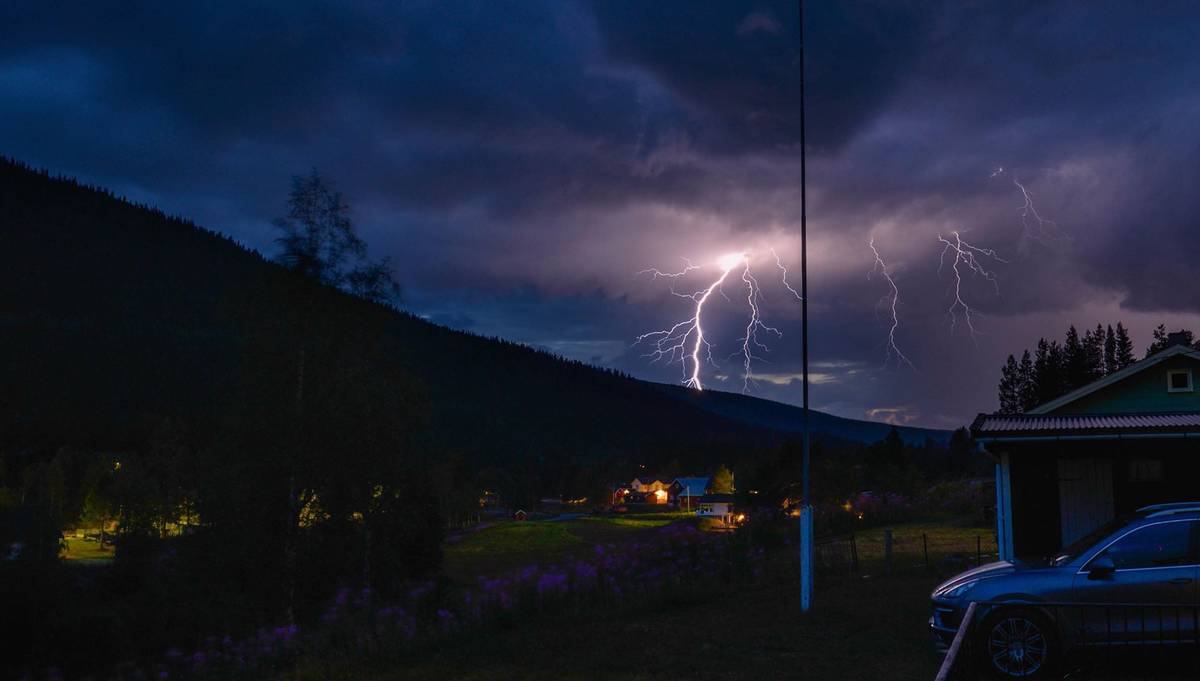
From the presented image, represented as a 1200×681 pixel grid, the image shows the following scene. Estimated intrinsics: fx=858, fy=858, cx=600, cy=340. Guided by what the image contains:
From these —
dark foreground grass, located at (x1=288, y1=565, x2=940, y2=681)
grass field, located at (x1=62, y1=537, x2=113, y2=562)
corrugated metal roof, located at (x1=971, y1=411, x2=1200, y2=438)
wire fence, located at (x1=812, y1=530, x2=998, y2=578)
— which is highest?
corrugated metal roof, located at (x1=971, y1=411, x2=1200, y2=438)

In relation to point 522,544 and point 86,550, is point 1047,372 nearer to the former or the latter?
point 522,544

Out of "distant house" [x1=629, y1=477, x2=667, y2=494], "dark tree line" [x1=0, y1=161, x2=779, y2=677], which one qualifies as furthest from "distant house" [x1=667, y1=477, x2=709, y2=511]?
"dark tree line" [x1=0, y1=161, x2=779, y2=677]

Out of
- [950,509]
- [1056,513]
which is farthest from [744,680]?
[950,509]

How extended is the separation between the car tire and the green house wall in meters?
13.7

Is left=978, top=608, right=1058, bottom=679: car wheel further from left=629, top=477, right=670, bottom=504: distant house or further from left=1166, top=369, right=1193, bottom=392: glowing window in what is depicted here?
left=629, top=477, right=670, bottom=504: distant house

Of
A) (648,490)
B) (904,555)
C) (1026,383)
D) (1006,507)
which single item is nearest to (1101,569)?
(1006,507)

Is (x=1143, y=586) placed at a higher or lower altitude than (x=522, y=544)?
higher

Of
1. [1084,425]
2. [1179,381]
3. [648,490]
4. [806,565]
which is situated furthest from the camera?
[648,490]

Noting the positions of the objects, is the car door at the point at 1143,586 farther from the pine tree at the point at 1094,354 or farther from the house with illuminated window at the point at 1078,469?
the pine tree at the point at 1094,354

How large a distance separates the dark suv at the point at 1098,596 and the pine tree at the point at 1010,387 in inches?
3005

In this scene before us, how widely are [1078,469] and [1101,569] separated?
875 centimetres

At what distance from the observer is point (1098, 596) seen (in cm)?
820

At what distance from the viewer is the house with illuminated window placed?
14.6 meters

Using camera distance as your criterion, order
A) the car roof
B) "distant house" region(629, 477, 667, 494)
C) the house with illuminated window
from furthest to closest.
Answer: "distant house" region(629, 477, 667, 494), the house with illuminated window, the car roof
